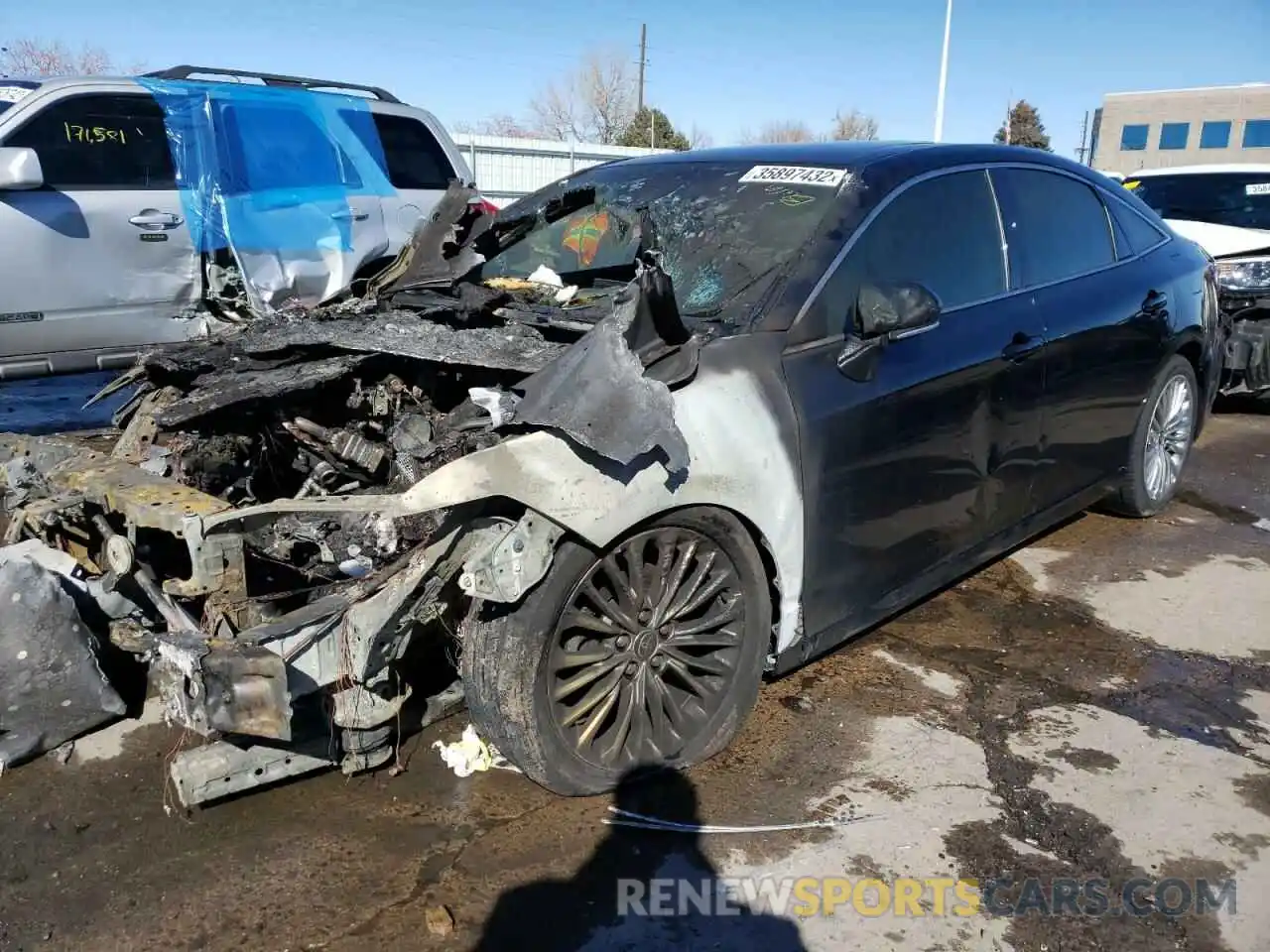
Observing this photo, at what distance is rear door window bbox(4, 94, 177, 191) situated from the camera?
21.2 feet

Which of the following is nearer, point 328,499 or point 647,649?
point 328,499

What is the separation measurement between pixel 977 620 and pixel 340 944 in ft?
9.51

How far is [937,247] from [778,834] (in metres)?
2.09

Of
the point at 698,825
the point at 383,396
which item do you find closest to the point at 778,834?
the point at 698,825

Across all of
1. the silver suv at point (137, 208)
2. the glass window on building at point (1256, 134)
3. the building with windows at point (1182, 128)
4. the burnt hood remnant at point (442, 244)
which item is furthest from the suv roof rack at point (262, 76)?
the glass window on building at point (1256, 134)

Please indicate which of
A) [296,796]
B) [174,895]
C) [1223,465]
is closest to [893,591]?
[296,796]

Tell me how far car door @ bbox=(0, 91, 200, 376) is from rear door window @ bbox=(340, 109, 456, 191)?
167cm

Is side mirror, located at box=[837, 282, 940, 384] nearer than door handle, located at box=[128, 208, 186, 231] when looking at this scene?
Yes

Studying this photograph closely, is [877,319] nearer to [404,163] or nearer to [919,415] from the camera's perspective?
[919,415]

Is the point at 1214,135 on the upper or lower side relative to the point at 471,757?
upper

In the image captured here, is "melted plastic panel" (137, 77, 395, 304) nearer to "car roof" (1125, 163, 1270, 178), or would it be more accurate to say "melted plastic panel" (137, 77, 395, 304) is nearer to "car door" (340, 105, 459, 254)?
"car door" (340, 105, 459, 254)

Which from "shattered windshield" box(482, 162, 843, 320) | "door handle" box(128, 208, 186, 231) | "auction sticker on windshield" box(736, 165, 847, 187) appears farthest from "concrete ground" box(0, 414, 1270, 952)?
"door handle" box(128, 208, 186, 231)

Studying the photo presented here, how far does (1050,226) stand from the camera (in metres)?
4.19

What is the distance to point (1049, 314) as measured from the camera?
13.1 ft
